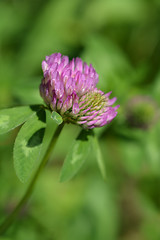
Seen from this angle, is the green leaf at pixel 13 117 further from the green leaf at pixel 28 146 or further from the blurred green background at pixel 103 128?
the blurred green background at pixel 103 128

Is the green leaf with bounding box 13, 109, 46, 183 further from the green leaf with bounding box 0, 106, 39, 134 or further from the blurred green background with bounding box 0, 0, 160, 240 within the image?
the blurred green background with bounding box 0, 0, 160, 240

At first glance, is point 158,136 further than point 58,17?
No

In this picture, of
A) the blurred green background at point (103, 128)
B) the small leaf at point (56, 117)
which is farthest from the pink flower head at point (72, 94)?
the blurred green background at point (103, 128)

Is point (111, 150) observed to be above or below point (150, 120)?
below

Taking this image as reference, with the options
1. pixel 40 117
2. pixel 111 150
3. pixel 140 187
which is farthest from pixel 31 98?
pixel 140 187

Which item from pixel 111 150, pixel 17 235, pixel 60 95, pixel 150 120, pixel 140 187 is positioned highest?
pixel 60 95

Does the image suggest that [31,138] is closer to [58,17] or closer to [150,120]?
[150,120]

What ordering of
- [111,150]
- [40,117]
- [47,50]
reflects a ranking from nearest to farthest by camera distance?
[40,117] → [111,150] → [47,50]
